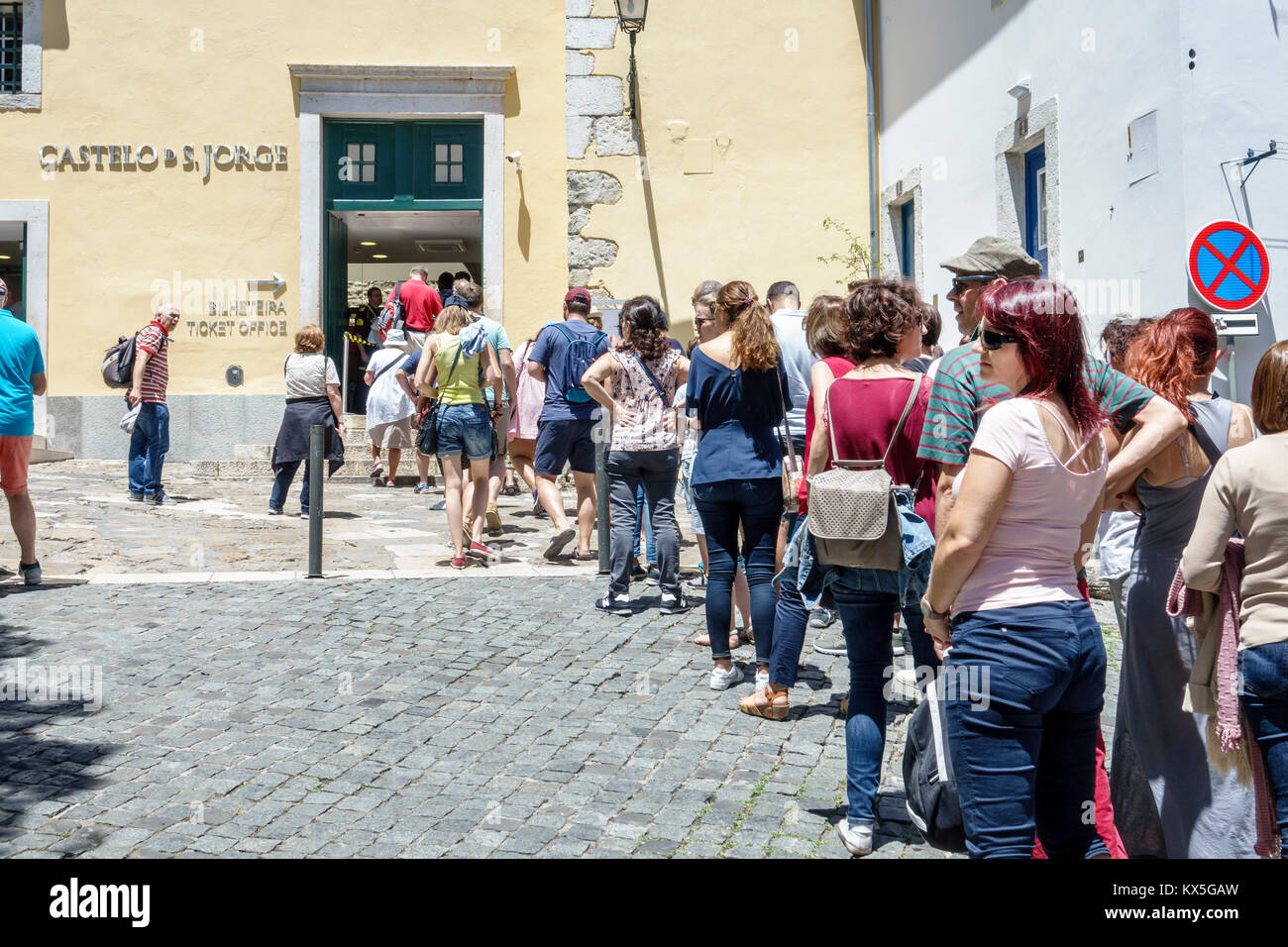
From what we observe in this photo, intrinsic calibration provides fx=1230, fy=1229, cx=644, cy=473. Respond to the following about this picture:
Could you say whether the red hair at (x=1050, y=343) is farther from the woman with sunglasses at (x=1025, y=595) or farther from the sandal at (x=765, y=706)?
the sandal at (x=765, y=706)

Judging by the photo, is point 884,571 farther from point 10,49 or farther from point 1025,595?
point 10,49

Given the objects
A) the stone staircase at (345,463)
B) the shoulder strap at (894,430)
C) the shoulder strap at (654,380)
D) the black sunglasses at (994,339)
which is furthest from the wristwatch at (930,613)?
the stone staircase at (345,463)

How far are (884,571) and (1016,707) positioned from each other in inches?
43.0

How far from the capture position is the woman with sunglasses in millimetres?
2732

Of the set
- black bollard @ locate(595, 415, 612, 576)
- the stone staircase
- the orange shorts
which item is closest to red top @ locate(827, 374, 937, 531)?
black bollard @ locate(595, 415, 612, 576)

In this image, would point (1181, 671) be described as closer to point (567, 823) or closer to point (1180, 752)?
point (1180, 752)

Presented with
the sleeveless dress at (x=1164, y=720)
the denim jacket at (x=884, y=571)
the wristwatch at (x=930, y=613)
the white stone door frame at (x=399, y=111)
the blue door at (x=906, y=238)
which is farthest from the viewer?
the white stone door frame at (x=399, y=111)

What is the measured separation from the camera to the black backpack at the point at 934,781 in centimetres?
298

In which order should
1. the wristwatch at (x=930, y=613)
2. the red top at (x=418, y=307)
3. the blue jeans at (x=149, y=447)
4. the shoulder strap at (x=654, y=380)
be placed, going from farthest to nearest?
the red top at (x=418, y=307) < the blue jeans at (x=149, y=447) < the shoulder strap at (x=654, y=380) < the wristwatch at (x=930, y=613)

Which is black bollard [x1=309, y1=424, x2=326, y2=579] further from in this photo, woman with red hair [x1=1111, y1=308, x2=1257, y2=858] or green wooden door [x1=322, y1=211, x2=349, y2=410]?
green wooden door [x1=322, y1=211, x2=349, y2=410]

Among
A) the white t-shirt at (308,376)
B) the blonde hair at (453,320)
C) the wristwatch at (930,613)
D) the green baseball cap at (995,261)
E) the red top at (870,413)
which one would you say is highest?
the blonde hair at (453,320)

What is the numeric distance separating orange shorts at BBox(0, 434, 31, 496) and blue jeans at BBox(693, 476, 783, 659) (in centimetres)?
415

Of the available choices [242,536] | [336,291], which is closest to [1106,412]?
[242,536]

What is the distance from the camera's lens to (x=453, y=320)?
8.14 m
